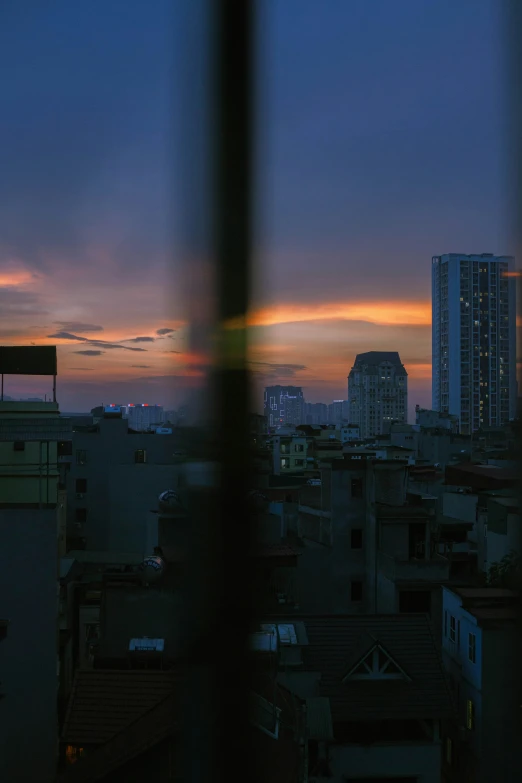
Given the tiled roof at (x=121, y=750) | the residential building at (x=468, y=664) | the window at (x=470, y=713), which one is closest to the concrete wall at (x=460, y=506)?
the residential building at (x=468, y=664)

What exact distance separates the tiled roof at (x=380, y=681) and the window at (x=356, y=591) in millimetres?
2897

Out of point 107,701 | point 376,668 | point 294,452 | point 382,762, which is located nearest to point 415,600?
point 376,668

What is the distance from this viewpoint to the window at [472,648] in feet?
21.2

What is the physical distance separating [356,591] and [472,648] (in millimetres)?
2986

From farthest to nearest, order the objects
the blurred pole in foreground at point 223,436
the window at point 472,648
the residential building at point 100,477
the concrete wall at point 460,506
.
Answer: the residential building at point 100,477 < the concrete wall at point 460,506 < the window at point 472,648 < the blurred pole in foreground at point 223,436

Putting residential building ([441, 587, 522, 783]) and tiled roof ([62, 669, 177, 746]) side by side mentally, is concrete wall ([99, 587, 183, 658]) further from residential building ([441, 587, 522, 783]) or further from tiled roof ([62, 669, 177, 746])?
residential building ([441, 587, 522, 783])

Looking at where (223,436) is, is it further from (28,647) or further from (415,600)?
(415,600)

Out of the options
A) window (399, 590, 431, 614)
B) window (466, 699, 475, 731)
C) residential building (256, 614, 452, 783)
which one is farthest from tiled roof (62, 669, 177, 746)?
window (399, 590, 431, 614)

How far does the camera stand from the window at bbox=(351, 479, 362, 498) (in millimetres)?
9508

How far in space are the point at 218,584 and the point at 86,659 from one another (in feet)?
22.8

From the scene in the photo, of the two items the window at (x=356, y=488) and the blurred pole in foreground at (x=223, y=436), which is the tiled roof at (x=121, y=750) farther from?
the window at (x=356, y=488)

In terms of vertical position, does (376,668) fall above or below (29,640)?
below

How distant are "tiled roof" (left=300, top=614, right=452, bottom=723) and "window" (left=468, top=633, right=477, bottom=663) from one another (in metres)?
0.41

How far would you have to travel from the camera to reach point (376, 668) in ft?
19.7
